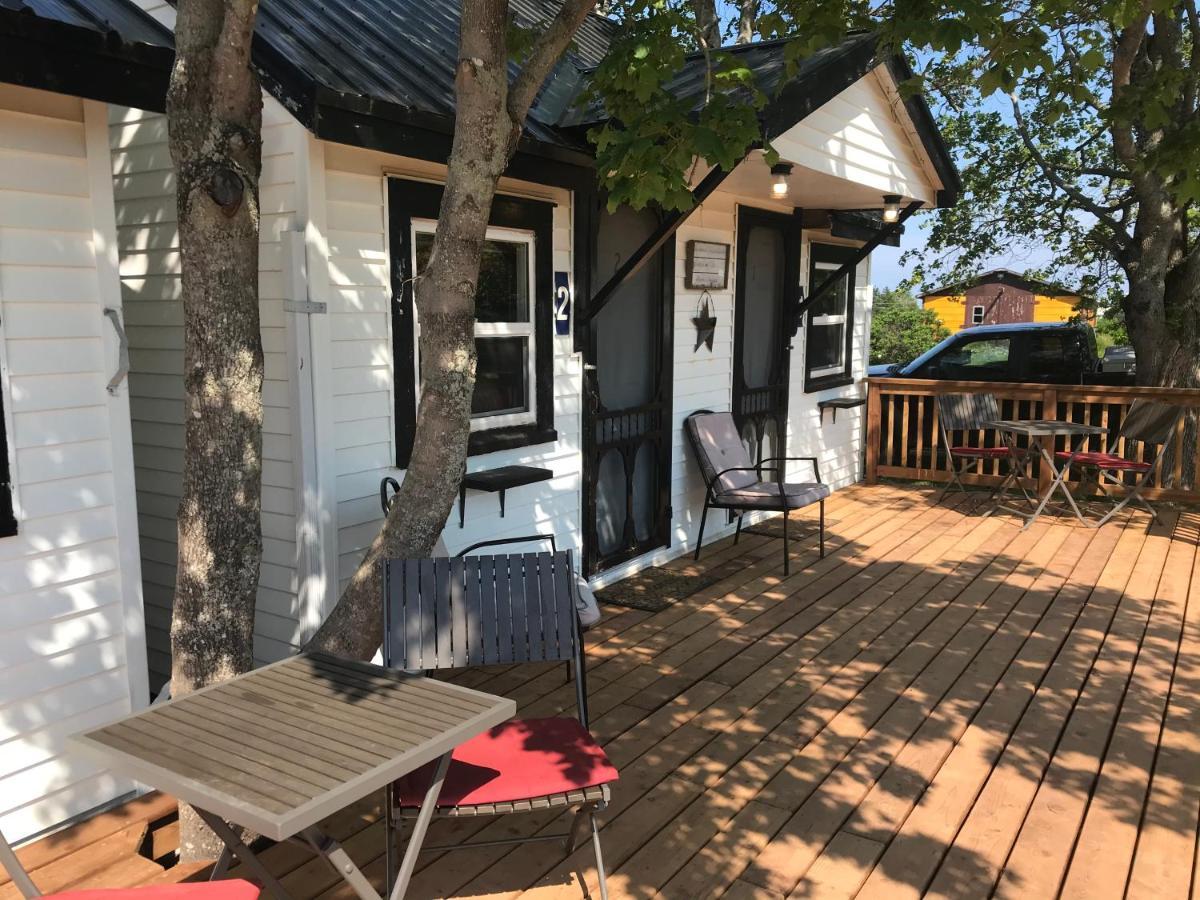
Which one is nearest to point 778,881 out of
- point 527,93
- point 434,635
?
point 434,635

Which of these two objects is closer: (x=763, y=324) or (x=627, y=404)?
(x=627, y=404)

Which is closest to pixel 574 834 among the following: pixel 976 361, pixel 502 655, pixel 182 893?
pixel 502 655

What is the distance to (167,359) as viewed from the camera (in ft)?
13.6

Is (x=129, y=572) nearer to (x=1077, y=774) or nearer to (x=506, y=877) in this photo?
(x=506, y=877)

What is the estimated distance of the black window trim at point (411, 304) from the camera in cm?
397

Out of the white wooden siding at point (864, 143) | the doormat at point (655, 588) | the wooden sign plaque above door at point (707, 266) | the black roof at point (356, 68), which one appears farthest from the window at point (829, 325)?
the doormat at point (655, 588)

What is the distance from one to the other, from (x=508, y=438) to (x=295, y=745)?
263cm

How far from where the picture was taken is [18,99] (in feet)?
9.02

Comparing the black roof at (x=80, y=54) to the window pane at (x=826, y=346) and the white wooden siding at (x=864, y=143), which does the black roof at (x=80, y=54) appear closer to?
the white wooden siding at (x=864, y=143)

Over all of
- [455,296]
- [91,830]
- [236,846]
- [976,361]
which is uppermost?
[455,296]

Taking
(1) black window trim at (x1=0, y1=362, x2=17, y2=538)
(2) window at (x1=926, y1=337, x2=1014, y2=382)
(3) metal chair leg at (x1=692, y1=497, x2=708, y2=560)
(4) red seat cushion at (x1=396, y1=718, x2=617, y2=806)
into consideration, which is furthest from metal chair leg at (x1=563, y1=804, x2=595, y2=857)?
(2) window at (x1=926, y1=337, x2=1014, y2=382)

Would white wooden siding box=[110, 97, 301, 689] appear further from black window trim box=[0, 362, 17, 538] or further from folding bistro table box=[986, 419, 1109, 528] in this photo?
folding bistro table box=[986, 419, 1109, 528]

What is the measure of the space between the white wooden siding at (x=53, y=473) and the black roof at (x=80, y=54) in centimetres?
17

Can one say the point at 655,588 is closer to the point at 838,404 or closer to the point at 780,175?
the point at 780,175
